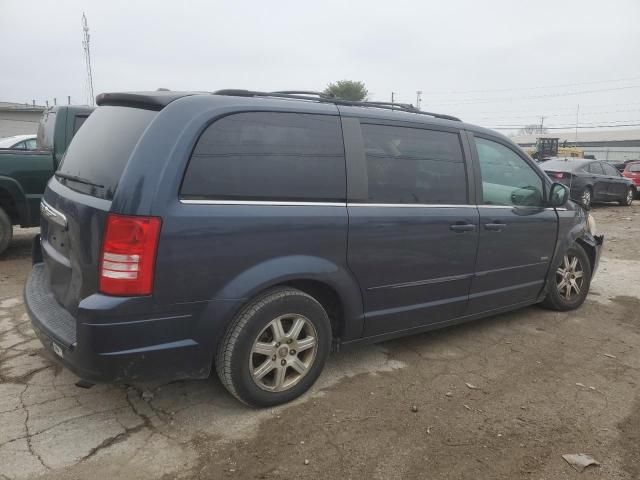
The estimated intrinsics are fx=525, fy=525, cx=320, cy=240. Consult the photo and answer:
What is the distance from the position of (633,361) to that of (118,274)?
146 inches

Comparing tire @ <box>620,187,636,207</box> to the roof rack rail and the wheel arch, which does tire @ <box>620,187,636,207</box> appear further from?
the wheel arch

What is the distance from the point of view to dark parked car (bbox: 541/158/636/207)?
14.7 metres

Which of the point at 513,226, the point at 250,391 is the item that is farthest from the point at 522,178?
the point at 250,391

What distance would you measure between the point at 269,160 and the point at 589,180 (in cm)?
1509

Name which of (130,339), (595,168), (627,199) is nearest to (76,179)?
(130,339)

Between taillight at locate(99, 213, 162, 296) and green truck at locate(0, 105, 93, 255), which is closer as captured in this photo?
taillight at locate(99, 213, 162, 296)

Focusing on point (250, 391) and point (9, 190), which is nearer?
point (250, 391)

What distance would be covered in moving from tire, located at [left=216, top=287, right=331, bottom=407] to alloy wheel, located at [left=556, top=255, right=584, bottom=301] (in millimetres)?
2825

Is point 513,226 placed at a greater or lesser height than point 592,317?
greater

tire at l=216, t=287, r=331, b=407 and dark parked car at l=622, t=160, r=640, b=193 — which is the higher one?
dark parked car at l=622, t=160, r=640, b=193

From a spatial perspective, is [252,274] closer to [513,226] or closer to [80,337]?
[80,337]

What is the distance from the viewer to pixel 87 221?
2619mm

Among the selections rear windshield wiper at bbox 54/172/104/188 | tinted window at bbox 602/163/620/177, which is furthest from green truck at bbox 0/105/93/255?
tinted window at bbox 602/163/620/177

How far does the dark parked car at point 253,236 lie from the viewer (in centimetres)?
252
